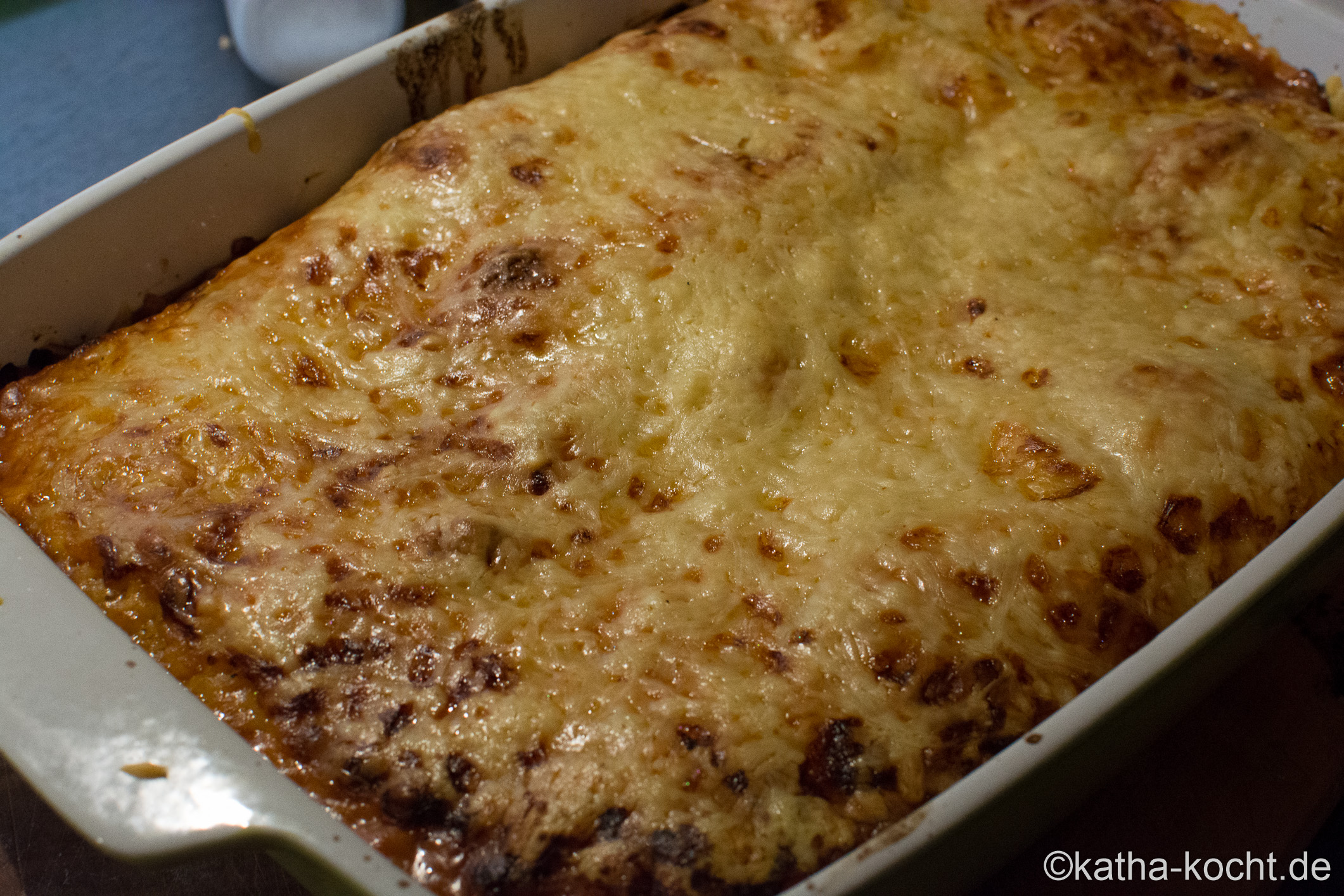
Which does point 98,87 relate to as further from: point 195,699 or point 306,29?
point 195,699

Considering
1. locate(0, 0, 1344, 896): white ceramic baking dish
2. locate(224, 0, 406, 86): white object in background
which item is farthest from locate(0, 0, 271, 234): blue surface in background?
locate(0, 0, 1344, 896): white ceramic baking dish

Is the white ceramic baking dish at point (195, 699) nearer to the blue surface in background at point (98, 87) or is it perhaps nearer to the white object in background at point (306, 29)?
the white object in background at point (306, 29)

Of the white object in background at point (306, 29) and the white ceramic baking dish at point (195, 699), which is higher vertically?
the white object in background at point (306, 29)

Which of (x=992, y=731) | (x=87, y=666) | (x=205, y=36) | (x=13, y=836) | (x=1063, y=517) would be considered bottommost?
(x=13, y=836)

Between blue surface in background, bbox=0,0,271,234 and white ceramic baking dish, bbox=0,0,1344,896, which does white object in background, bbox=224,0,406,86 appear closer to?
blue surface in background, bbox=0,0,271,234

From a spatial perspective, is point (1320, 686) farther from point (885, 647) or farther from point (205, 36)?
point (205, 36)

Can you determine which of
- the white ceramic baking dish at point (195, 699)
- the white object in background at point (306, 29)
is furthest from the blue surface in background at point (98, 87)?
the white ceramic baking dish at point (195, 699)

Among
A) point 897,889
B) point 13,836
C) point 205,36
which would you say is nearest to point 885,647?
point 897,889
